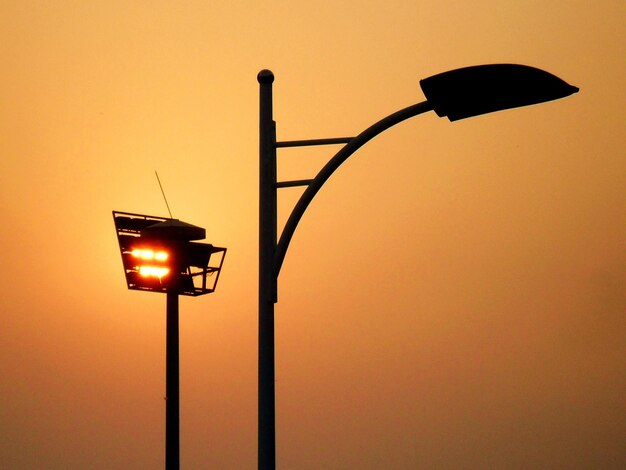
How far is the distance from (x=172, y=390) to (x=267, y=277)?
23.1 feet

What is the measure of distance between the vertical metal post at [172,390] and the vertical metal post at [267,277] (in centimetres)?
631

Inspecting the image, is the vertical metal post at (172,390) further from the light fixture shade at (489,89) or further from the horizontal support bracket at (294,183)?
the light fixture shade at (489,89)

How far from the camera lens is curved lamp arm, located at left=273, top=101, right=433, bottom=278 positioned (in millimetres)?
6094

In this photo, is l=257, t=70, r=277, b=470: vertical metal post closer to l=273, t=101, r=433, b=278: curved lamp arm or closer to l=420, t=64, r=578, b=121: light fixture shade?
l=273, t=101, r=433, b=278: curved lamp arm

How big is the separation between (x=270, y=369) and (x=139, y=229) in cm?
630

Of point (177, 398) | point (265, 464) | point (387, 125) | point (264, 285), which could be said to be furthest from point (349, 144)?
point (177, 398)

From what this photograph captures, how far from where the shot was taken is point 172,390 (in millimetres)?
12758

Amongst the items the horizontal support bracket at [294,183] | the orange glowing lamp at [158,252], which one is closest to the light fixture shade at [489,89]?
the horizontal support bracket at [294,183]

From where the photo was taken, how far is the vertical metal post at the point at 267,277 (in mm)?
6254

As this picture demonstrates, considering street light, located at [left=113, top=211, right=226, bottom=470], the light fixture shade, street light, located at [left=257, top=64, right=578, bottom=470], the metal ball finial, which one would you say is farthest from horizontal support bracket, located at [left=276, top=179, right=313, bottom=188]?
street light, located at [left=113, top=211, right=226, bottom=470]

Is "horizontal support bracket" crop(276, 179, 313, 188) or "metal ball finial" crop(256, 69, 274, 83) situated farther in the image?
"metal ball finial" crop(256, 69, 274, 83)

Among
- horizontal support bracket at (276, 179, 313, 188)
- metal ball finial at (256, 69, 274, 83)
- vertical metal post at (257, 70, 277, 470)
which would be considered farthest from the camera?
metal ball finial at (256, 69, 274, 83)

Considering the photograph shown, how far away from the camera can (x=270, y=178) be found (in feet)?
21.2

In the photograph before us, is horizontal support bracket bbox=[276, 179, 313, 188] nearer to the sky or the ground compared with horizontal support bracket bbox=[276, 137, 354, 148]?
nearer to the ground
